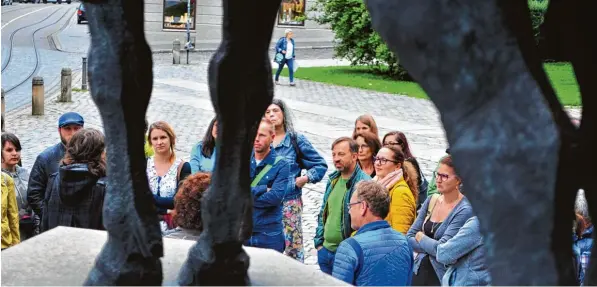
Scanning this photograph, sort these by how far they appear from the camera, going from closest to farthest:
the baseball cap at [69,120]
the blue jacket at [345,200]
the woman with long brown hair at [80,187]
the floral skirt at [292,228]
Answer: the woman with long brown hair at [80,187], the blue jacket at [345,200], the floral skirt at [292,228], the baseball cap at [69,120]

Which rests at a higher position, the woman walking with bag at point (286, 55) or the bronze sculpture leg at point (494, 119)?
the bronze sculpture leg at point (494, 119)

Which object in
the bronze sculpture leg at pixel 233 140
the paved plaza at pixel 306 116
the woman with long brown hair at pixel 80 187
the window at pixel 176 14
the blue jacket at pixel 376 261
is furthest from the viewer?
the window at pixel 176 14

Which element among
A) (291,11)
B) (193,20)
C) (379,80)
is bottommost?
(379,80)

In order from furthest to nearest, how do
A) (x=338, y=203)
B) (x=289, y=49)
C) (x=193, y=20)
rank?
(x=193, y=20) → (x=289, y=49) → (x=338, y=203)

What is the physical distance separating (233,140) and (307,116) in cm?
1457

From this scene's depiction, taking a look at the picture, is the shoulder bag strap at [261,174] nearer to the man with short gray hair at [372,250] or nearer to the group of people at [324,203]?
the group of people at [324,203]

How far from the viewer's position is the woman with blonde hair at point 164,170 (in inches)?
251

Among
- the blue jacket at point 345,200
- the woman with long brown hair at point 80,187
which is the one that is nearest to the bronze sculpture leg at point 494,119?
the woman with long brown hair at point 80,187

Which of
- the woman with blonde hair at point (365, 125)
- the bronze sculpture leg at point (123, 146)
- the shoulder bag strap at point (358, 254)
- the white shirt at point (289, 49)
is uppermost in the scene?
the bronze sculpture leg at point (123, 146)

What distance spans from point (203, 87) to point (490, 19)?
20917mm

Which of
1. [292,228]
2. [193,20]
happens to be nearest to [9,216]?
[292,228]

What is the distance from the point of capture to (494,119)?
1934mm

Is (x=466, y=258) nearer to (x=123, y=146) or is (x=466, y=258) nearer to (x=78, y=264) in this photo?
(x=78, y=264)

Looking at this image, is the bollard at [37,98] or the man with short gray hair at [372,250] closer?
the man with short gray hair at [372,250]
